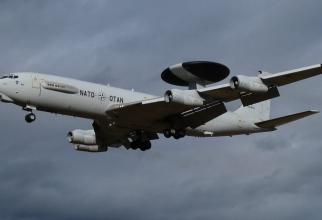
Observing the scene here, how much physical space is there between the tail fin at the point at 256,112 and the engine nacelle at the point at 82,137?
14.0m

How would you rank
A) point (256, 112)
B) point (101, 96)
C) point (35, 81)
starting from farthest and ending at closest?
point (256, 112) → point (101, 96) → point (35, 81)

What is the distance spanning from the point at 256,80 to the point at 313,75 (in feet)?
14.8

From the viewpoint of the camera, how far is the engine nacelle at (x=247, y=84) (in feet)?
201

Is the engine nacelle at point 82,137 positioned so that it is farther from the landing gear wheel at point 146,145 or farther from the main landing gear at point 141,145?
the landing gear wheel at point 146,145

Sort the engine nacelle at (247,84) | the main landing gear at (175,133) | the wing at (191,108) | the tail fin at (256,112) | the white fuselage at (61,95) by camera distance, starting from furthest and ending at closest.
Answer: the tail fin at (256,112) → the main landing gear at (175,133) → the wing at (191,108) → the white fuselage at (61,95) → the engine nacelle at (247,84)

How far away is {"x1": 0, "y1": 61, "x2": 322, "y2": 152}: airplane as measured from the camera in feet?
204

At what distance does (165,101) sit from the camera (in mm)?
63781

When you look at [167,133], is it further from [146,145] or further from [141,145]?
[141,145]

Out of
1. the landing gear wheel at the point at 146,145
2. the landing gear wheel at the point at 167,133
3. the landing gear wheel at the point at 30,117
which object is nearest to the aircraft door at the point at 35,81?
the landing gear wheel at the point at 30,117

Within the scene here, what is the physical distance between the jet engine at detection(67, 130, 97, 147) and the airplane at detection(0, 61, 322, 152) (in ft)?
0.31

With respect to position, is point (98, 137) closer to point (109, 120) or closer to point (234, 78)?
point (109, 120)

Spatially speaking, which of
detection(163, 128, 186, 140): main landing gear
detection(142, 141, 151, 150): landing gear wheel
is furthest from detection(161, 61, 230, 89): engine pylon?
detection(142, 141, 151, 150): landing gear wheel

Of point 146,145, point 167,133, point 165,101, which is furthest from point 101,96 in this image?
point 146,145

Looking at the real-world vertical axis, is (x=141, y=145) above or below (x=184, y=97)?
below
